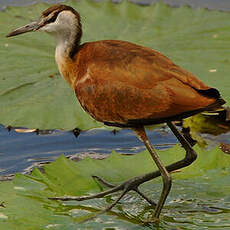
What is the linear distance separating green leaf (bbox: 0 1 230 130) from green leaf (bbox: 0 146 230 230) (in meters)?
0.63

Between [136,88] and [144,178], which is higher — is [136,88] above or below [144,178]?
above

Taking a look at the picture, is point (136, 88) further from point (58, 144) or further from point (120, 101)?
point (58, 144)

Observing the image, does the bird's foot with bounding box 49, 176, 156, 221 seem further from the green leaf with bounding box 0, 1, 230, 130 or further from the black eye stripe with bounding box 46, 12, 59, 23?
the black eye stripe with bounding box 46, 12, 59, 23

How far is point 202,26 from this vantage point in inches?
248

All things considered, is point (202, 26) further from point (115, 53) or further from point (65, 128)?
point (115, 53)

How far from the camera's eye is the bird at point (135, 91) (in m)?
3.58

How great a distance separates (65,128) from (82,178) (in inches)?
31.3

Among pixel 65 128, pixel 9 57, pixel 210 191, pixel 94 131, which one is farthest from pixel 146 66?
pixel 9 57

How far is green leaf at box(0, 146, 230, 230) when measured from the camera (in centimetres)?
357

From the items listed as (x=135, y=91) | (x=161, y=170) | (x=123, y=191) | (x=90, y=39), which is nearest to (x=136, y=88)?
(x=135, y=91)

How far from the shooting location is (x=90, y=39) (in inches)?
238

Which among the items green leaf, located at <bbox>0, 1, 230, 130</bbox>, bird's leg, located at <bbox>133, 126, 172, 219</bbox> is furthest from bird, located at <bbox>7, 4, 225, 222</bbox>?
green leaf, located at <bbox>0, 1, 230, 130</bbox>

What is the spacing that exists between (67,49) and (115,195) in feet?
3.22

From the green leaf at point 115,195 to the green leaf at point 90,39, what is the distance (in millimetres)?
629
